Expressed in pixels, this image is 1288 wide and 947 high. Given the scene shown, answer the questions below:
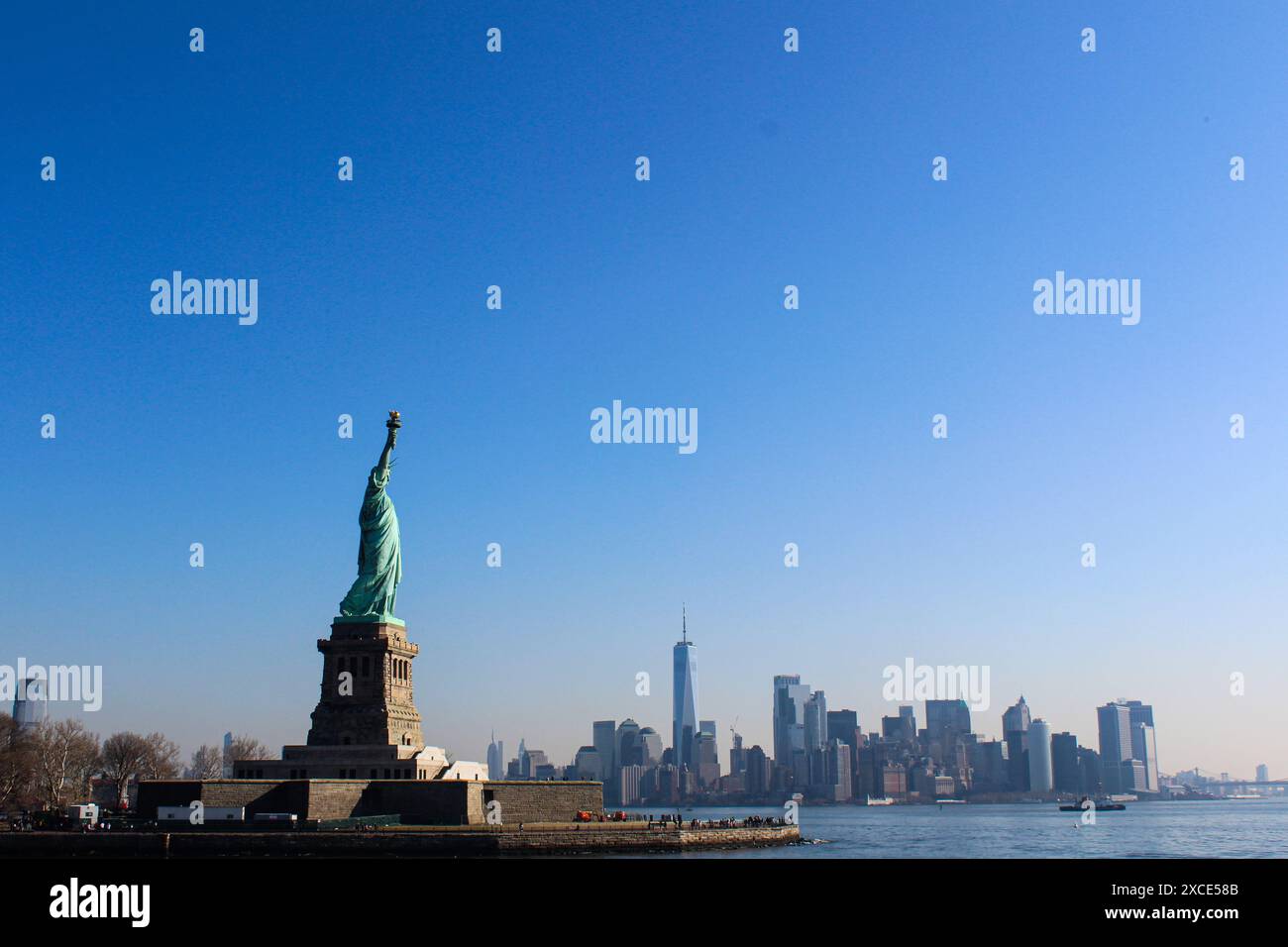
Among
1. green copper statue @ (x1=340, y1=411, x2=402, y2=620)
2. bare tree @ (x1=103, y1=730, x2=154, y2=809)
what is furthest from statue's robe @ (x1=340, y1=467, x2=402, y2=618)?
bare tree @ (x1=103, y1=730, x2=154, y2=809)

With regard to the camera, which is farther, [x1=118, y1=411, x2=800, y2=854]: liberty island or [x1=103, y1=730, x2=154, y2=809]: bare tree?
[x1=103, y1=730, x2=154, y2=809]: bare tree

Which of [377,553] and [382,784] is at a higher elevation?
[377,553]

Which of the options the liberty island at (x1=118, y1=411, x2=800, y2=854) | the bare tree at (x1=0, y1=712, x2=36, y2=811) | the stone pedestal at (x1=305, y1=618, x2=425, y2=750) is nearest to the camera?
the liberty island at (x1=118, y1=411, x2=800, y2=854)

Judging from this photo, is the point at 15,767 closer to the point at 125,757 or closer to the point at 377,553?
the point at 125,757

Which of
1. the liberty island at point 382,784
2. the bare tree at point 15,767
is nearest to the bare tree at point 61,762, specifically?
the bare tree at point 15,767

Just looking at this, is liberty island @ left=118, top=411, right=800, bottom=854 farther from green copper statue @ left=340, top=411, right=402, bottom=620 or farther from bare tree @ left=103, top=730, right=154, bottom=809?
bare tree @ left=103, top=730, right=154, bottom=809

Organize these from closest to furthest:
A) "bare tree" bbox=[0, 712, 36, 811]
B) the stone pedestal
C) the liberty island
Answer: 1. the liberty island
2. the stone pedestal
3. "bare tree" bbox=[0, 712, 36, 811]

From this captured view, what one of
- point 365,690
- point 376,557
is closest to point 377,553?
point 376,557

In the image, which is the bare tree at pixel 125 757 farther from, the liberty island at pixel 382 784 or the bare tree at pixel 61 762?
the liberty island at pixel 382 784
